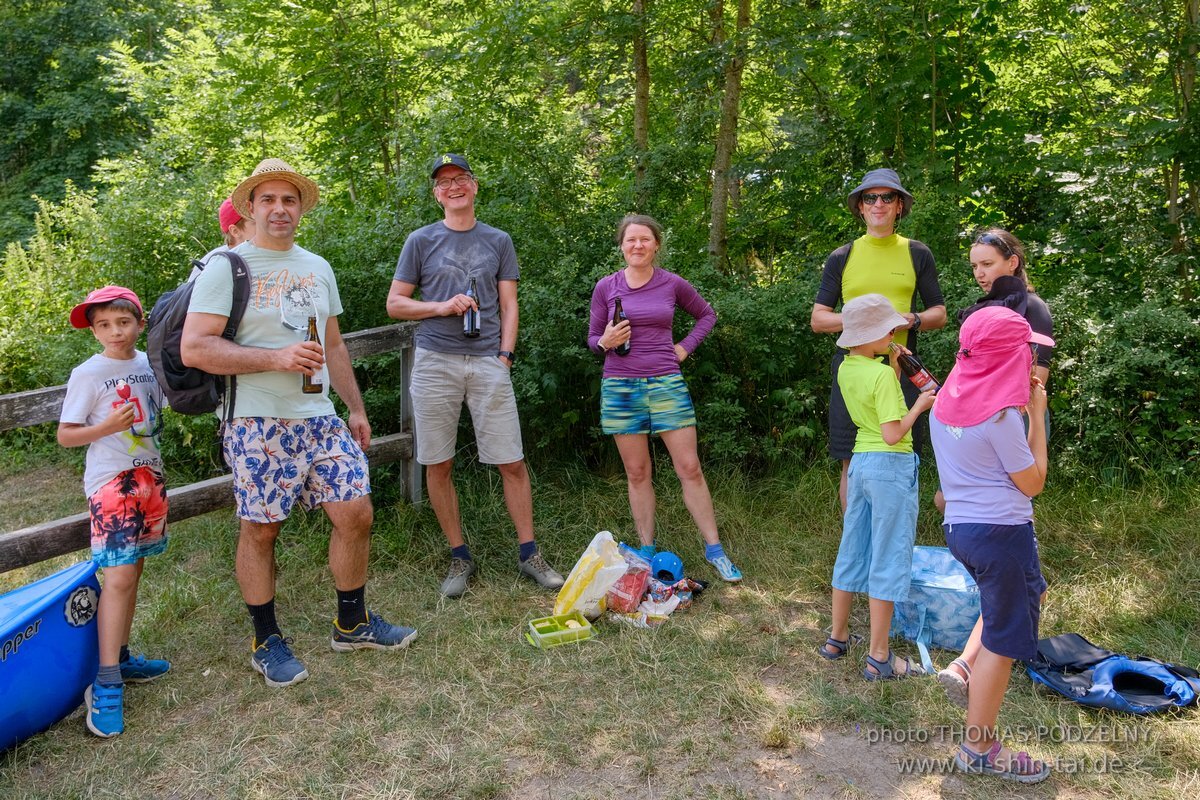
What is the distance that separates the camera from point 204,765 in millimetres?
3100

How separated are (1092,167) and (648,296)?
3.70 meters

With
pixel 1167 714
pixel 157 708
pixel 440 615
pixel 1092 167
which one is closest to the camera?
pixel 1167 714

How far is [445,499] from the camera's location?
4.58 m

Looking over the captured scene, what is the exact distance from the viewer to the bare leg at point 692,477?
454cm

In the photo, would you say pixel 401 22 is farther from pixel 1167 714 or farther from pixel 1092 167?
pixel 1167 714

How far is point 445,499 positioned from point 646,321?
137 centimetres

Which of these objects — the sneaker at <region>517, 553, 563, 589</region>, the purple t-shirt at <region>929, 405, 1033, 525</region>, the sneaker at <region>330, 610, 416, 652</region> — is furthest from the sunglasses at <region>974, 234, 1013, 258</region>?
the sneaker at <region>330, 610, 416, 652</region>

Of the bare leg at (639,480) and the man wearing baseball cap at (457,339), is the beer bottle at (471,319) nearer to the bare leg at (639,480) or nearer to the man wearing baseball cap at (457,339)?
the man wearing baseball cap at (457,339)

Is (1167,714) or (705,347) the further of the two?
(705,347)

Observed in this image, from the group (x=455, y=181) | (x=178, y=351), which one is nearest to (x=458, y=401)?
(x=455, y=181)

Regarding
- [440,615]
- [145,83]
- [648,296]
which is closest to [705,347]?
[648,296]

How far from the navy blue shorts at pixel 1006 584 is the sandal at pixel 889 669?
2.44ft

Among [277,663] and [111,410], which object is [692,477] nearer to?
[277,663]

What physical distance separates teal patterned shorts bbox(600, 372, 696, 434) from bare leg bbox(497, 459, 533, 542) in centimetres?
50
